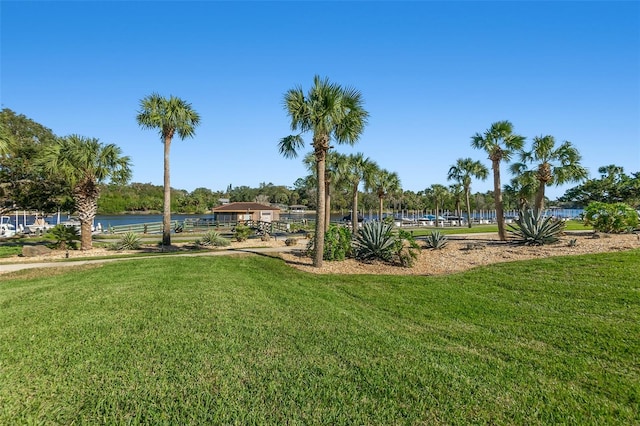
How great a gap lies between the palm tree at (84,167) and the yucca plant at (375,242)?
13494 mm

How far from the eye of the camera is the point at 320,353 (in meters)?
4.32

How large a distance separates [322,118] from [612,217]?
13.8 m

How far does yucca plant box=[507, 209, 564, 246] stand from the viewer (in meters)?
13.0

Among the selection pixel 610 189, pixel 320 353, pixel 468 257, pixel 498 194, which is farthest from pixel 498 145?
pixel 610 189

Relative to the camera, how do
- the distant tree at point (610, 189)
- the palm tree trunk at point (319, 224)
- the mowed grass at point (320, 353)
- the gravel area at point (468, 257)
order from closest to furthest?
1. the mowed grass at point (320, 353)
2. the gravel area at point (468, 257)
3. the palm tree trunk at point (319, 224)
4. the distant tree at point (610, 189)

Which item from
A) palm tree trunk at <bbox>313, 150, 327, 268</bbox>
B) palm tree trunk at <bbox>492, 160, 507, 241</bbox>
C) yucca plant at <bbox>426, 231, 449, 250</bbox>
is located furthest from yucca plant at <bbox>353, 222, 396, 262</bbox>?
palm tree trunk at <bbox>492, 160, 507, 241</bbox>

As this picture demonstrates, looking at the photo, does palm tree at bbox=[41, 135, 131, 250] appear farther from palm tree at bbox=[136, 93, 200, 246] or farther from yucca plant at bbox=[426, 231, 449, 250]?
yucca plant at bbox=[426, 231, 449, 250]

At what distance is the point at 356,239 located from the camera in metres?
13.2

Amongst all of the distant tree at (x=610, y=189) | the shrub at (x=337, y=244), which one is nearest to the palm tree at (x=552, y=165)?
the shrub at (x=337, y=244)

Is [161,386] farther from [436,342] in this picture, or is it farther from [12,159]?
[12,159]

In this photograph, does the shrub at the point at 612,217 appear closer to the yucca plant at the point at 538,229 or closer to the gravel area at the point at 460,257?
the gravel area at the point at 460,257

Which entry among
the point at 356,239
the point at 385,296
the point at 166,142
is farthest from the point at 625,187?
the point at 166,142

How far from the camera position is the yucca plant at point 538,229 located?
13000 mm

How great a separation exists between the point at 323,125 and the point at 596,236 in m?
12.6
